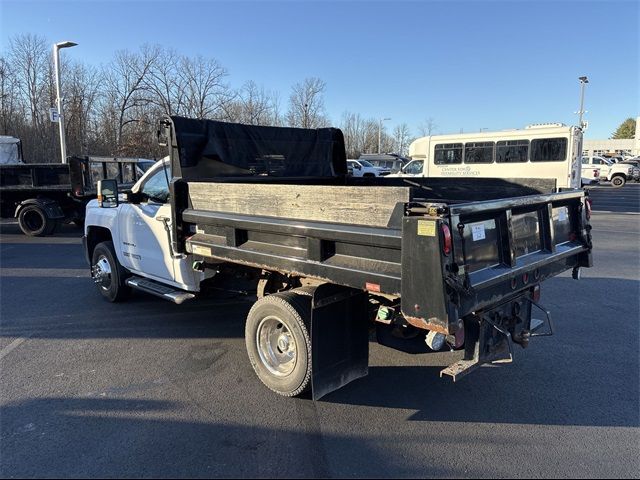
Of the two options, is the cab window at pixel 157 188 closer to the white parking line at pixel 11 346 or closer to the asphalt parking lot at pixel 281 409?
the asphalt parking lot at pixel 281 409

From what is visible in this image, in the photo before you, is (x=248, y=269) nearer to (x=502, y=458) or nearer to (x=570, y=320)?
(x=502, y=458)

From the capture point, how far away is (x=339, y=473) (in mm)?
2910

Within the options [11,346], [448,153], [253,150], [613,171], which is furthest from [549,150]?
[613,171]

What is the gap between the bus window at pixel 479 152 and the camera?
63.1 feet

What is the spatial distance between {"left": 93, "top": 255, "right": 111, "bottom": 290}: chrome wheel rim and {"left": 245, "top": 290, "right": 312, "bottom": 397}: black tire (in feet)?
10.9

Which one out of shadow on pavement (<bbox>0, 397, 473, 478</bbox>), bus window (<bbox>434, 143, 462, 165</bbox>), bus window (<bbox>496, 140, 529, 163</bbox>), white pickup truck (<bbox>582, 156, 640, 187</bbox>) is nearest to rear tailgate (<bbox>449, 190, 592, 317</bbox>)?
shadow on pavement (<bbox>0, 397, 473, 478</bbox>)

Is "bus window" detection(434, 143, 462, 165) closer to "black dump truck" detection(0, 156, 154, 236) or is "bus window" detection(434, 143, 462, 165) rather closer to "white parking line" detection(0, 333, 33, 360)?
"black dump truck" detection(0, 156, 154, 236)

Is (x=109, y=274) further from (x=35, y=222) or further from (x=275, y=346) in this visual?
(x=35, y=222)

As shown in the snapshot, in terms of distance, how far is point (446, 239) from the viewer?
9.26 feet

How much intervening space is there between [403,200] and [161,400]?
100 inches

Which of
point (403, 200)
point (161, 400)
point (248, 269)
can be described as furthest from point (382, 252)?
point (161, 400)

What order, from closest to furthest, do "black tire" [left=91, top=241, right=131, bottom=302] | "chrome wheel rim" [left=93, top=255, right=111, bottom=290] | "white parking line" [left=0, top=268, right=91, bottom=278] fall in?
"black tire" [left=91, top=241, right=131, bottom=302] < "chrome wheel rim" [left=93, top=255, right=111, bottom=290] < "white parking line" [left=0, top=268, right=91, bottom=278]

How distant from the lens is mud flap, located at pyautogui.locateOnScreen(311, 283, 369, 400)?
11.8 ft

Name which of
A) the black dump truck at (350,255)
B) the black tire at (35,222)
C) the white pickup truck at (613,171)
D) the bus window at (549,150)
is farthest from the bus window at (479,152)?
the white pickup truck at (613,171)
